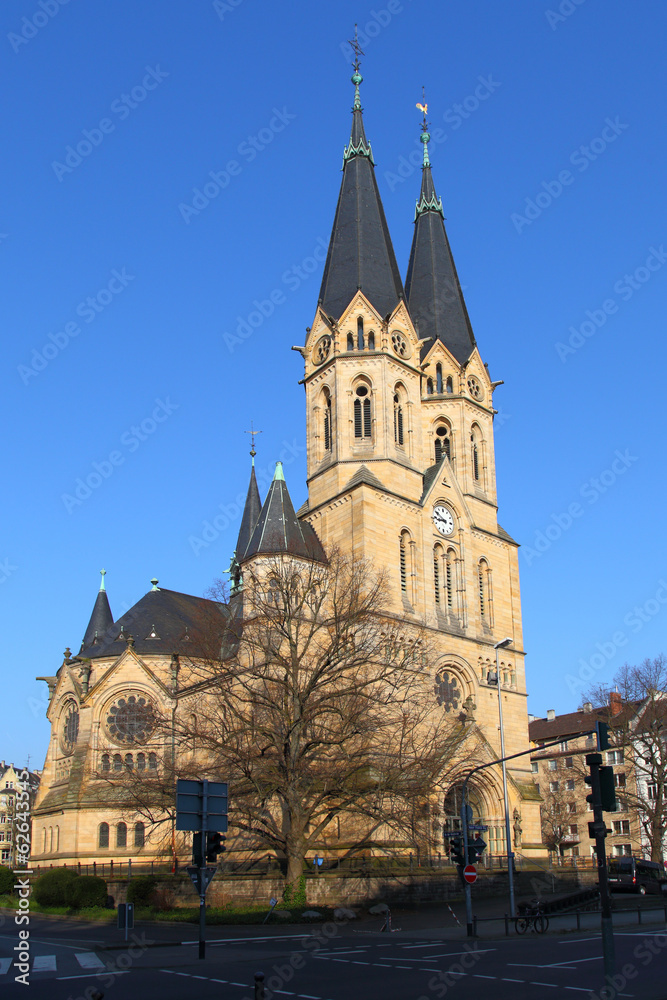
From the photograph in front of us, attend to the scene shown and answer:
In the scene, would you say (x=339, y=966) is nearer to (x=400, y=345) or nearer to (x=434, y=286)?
(x=400, y=345)

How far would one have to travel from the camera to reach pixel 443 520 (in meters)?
49.0

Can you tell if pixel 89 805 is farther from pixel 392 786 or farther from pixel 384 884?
pixel 392 786

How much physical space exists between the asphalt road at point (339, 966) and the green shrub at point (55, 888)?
10.8 meters

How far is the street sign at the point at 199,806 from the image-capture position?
54.1ft

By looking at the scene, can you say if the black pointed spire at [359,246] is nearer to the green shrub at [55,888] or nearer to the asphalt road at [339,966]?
the green shrub at [55,888]

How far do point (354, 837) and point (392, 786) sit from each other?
365 inches

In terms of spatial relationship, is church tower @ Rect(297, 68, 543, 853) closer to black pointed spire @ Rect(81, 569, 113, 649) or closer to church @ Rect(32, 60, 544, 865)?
church @ Rect(32, 60, 544, 865)

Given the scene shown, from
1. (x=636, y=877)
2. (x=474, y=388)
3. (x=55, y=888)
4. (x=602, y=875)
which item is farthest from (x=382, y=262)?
(x=602, y=875)

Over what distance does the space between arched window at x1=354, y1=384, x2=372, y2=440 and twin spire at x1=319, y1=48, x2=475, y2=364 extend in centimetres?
472

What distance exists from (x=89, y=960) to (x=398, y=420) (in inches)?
1381

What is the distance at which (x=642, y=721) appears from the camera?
156 ft

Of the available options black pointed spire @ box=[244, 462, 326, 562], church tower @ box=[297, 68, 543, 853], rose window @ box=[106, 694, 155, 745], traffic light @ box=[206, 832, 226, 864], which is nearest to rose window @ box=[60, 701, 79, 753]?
rose window @ box=[106, 694, 155, 745]

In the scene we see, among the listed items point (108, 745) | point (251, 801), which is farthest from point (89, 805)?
point (251, 801)

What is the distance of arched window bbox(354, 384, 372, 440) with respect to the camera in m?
48.3
